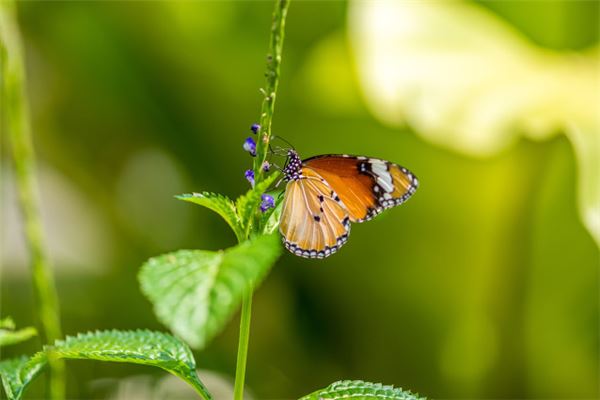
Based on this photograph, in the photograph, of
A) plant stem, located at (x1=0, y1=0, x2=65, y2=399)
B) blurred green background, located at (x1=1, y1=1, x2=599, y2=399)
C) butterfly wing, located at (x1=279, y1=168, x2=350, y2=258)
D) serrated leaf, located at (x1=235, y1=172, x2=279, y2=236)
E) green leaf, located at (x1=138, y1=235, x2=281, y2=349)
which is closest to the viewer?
green leaf, located at (x1=138, y1=235, x2=281, y2=349)

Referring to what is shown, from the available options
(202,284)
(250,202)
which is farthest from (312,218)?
(202,284)

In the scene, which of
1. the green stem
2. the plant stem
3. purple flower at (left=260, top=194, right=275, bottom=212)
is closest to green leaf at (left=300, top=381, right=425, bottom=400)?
the green stem

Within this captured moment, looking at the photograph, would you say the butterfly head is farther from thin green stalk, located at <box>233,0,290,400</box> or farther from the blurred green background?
the blurred green background

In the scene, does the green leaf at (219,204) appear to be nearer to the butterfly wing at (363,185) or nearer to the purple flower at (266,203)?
the purple flower at (266,203)

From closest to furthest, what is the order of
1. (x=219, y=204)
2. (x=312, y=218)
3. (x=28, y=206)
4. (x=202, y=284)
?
(x=202, y=284) < (x=219, y=204) < (x=312, y=218) < (x=28, y=206)

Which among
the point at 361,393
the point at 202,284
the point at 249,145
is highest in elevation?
the point at 249,145

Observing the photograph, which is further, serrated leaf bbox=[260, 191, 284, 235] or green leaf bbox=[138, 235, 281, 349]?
serrated leaf bbox=[260, 191, 284, 235]

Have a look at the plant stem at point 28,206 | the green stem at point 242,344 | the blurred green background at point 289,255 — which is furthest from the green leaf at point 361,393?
the blurred green background at point 289,255

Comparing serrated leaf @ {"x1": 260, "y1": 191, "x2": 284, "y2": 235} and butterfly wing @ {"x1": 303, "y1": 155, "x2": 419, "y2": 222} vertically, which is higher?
butterfly wing @ {"x1": 303, "y1": 155, "x2": 419, "y2": 222}

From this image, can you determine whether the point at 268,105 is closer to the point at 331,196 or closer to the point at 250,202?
the point at 250,202
